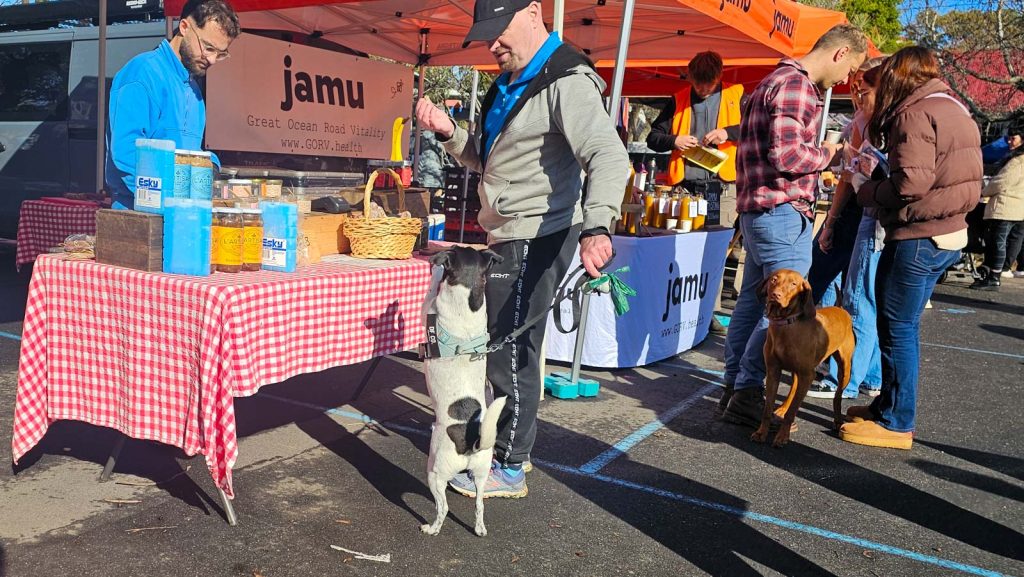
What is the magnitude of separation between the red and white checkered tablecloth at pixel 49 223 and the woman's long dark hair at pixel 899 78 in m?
4.90

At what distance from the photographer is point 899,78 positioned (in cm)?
412

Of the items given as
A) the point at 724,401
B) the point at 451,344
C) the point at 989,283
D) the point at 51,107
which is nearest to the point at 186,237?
the point at 451,344

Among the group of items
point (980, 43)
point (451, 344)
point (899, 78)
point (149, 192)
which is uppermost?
point (980, 43)

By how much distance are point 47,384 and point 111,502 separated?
507 millimetres

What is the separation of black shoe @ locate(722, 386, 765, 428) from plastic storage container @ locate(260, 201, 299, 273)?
2.64 meters

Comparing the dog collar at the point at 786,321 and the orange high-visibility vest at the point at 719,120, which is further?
the orange high-visibility vest at the point at 719,120

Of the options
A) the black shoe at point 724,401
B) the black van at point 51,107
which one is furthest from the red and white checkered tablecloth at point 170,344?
the black van at point 51,107

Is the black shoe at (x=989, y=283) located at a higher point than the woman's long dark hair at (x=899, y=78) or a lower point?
lower

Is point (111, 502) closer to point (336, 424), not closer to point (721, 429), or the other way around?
point (336, 424)

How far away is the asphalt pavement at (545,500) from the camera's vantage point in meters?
2.83

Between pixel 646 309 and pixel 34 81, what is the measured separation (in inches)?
261

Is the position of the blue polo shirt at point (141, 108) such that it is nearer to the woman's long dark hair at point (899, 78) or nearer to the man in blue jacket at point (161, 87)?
the man in blue jacket at point (161, 87)

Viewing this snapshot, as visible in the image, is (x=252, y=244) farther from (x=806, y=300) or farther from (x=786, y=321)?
(x=806, y=300)

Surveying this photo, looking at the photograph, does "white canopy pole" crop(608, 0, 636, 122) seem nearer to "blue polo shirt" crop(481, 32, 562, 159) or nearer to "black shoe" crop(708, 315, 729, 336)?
"blue polo shirt" crop(481, 32, 562, 159)
